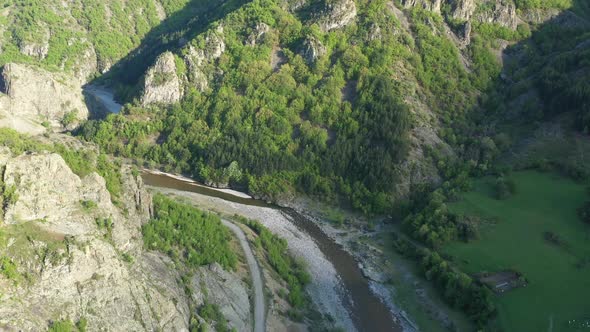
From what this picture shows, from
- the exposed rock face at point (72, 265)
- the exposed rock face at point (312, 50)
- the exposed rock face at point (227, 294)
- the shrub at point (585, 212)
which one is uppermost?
the exposed rock face at point (312, 50)

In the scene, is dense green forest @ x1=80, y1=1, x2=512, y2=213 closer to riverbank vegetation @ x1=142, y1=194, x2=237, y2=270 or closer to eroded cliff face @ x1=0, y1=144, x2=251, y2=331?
riverbank vegetation @ x1=142, y1=194, x2=237, y2=270

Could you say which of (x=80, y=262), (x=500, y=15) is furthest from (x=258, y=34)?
(x=80, y=262)

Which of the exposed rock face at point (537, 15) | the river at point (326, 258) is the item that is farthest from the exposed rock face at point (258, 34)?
the exposed rock face at point (537, 15)

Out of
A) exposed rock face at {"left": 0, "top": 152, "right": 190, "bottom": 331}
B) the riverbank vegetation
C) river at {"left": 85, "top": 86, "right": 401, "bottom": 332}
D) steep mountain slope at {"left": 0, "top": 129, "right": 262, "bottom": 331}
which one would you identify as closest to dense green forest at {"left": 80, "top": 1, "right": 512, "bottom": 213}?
river at {"left": 85, "top": 86, "right": 401, "bottom": 332}

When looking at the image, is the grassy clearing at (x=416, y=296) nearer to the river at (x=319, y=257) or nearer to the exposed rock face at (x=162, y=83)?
the river at (x=319, y=257)

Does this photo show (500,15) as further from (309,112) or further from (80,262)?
(80,262)

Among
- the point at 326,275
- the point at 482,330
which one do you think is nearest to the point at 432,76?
the point at 326,275
